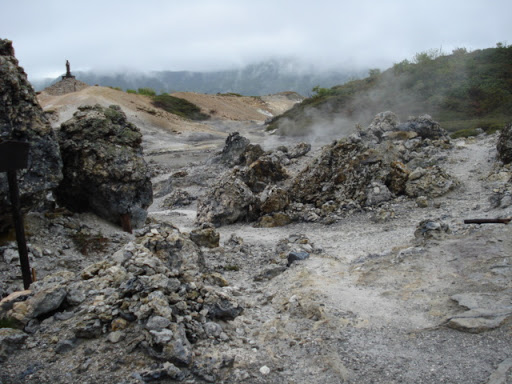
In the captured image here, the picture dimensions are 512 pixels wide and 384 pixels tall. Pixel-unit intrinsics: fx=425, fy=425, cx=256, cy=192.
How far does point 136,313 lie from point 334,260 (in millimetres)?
4507

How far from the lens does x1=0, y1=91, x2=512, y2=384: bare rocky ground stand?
428cm

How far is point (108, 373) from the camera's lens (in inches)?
163

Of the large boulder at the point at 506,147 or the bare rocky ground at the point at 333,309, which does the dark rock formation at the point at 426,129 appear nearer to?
the large boulder at the point at 506,147

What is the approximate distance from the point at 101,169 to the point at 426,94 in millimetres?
35416

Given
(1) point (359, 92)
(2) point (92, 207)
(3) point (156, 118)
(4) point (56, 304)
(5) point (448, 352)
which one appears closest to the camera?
(5) point (448, 352)

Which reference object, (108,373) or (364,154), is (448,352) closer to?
(108,373)

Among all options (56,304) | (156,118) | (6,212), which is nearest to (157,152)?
(156,118)

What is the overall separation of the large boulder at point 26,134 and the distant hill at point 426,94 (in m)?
25.8

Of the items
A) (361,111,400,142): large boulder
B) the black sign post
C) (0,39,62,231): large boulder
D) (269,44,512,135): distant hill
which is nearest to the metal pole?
the black sign post

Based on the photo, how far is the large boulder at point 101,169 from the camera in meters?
9.54

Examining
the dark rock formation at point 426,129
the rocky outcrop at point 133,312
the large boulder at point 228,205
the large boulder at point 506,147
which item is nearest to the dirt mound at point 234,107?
the dark rock formation at point 426,129

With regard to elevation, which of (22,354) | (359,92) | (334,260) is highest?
(359,92)

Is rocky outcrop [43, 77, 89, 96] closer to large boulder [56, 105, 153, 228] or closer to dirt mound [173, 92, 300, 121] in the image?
dirt mound [173, 92, 300, 121]

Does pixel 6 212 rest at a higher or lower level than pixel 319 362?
higher
